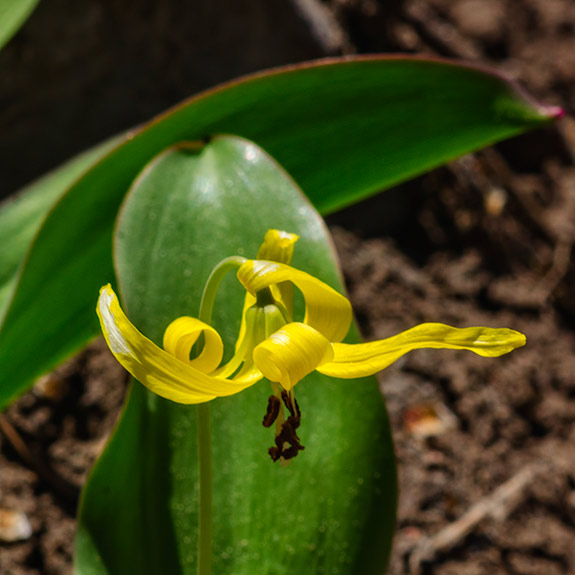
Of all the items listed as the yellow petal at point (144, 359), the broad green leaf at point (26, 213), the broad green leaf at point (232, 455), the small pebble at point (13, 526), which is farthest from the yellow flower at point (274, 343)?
the small pebble at point (13, 526)

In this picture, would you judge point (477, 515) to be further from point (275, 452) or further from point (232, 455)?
point (275, 452)

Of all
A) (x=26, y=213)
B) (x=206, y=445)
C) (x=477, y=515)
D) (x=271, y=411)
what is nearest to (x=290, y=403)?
(x=271, y=411)

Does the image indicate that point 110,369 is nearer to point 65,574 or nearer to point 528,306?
point 65,574

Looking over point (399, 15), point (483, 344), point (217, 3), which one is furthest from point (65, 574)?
point (399, 15)

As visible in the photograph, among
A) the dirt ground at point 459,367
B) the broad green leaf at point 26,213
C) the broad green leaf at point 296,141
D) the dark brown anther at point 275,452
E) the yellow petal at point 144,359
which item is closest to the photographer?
the yellow petal at point 144,359

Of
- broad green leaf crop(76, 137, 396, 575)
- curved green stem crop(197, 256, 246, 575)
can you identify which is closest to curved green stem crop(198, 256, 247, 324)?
curved green stem crop(197, 256, 246, 575)

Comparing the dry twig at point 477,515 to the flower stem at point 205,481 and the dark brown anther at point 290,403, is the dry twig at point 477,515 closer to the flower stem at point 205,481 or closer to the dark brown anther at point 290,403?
the flower stem at point 205,481
